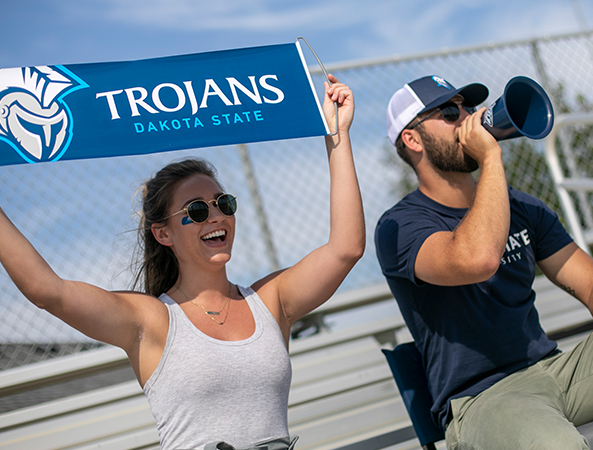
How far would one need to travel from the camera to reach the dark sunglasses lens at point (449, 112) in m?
2.26

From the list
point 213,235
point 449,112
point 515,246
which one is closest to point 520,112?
point 449,112

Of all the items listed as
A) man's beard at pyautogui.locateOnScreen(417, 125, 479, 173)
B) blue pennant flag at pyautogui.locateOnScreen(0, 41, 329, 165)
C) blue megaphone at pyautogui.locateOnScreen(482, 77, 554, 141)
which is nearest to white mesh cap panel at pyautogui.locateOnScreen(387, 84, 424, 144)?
man's beard at pyautogui.locateOnScreen(417, 125, 479, 173)

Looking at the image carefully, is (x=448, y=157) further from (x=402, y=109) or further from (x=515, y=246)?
(x=515, y=246)

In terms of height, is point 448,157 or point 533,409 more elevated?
point 448,157

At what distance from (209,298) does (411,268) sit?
0.73 m

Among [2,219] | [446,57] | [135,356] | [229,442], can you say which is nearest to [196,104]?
[2,219]

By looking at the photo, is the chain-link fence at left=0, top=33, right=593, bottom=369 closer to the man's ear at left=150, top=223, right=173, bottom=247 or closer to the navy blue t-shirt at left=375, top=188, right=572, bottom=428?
the man's ear at left=150, top=223, right=173, bottom=247

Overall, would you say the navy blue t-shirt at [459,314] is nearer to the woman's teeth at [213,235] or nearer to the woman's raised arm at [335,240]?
the woman's raised arm at [335,240]

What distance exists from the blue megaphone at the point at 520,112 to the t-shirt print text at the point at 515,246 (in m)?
0.41

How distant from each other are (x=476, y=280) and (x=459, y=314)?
9.2 inches

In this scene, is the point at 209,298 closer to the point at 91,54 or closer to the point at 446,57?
the point at 91,54

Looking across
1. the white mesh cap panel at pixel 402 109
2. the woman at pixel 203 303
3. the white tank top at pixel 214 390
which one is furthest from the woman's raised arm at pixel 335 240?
the white mesh cap panel at pixel 402 109

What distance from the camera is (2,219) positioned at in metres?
1.42

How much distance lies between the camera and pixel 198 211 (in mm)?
1870
